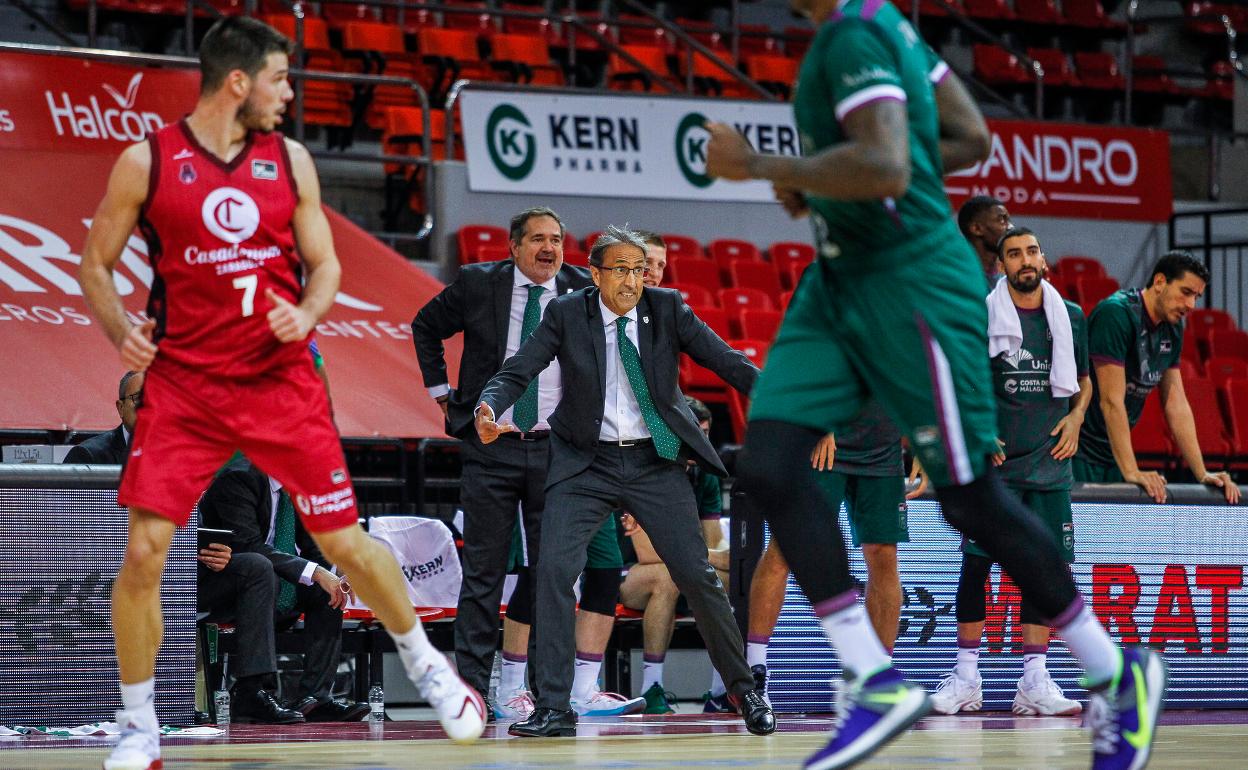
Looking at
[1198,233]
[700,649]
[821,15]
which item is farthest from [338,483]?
[1198,233]

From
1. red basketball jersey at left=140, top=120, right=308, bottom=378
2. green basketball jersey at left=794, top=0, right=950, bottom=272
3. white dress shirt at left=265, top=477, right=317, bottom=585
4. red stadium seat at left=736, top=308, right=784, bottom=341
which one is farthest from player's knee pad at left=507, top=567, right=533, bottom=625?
red stadium seat at left=736, top=308, right=784, bottom=341

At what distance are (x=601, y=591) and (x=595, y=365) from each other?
1197mm

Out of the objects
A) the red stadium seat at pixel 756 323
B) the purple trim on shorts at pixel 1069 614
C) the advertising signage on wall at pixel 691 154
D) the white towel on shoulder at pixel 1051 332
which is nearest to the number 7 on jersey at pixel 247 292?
the purple trim on shorts at pixel 1069 614

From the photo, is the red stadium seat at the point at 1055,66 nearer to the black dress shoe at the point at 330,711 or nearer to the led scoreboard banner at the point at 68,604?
the black dress shoe at the point at 330,711

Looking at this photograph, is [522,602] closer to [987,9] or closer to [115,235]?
[115,235]

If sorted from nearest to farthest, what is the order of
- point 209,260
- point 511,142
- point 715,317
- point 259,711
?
point 209,260, point 259,711, point 715,317, point 511,142

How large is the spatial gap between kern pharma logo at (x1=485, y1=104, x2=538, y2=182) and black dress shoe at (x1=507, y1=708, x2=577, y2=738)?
293 inches

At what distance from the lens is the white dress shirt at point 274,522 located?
24.0ft

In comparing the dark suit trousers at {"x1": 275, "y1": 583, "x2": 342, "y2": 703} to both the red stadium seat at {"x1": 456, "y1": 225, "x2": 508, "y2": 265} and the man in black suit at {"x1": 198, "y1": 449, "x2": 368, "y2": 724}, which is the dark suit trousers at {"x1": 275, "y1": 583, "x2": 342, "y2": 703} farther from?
the red stadium seat at {"x1": 456, "y1": 225, "x2": 508, "y2": 265}

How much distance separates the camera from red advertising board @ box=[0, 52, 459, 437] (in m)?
8.96

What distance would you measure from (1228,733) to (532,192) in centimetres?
802

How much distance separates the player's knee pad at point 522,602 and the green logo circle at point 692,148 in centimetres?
670

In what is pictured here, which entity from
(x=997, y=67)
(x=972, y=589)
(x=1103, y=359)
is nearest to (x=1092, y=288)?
(x=997, y=67)

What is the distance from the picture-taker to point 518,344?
24.0 feet
